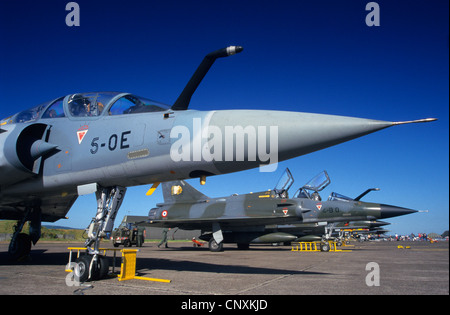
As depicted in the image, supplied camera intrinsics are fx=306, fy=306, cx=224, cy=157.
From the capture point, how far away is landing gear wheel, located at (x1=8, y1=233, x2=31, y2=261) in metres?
9.21

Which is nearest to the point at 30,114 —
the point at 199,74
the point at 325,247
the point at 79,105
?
the point at 79,105

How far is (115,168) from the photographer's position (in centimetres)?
539

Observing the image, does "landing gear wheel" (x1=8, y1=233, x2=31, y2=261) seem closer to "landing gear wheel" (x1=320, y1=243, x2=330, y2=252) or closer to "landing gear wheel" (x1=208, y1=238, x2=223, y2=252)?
"landing gear wheel" (x1=208, y1=238, x2=223, y2=252)

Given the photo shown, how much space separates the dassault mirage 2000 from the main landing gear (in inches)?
0.8

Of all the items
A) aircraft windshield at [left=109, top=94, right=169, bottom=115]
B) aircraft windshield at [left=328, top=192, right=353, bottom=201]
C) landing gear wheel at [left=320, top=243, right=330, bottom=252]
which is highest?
aircraft windshield at [left=109, top=94, right=169, bottom=115]

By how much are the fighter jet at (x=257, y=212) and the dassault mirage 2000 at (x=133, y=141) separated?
10801mm

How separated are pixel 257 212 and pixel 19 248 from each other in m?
11.9

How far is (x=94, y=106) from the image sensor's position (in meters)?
5.99

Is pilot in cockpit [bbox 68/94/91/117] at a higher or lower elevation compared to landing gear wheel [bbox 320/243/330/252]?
higher

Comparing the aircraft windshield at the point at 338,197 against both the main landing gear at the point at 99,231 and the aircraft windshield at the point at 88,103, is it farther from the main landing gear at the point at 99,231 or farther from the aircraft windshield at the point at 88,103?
the aircraft windshield at the point at 88,103

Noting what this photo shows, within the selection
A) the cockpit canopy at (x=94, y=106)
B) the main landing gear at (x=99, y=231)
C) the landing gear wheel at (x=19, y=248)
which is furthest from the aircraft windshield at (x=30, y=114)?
the landing gear wheel at (x=19, y=248)

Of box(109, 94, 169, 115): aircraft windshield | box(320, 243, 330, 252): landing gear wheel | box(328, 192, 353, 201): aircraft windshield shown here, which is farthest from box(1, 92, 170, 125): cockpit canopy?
box(328, 192, 353, 201): aircraft windshield

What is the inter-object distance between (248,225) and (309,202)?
4.17 metres
